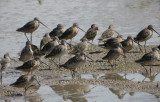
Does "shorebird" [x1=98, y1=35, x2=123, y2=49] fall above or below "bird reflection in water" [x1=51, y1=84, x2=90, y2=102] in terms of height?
above

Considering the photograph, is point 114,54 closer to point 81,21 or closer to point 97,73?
point 97,73

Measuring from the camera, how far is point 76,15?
22.9m

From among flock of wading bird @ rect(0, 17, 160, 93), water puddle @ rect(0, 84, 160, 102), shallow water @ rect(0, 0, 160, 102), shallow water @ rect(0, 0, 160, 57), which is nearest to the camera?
water puddle @ rect(0, 84, 160, 102)

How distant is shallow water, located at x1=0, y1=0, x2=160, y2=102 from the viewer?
11.2m

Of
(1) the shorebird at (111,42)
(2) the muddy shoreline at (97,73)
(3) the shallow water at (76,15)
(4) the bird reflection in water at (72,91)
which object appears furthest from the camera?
(3) the shallow water at (76,15)

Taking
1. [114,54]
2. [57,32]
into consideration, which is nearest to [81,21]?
[57,32]

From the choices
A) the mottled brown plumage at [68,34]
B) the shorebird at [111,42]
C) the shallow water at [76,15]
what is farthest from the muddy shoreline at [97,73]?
the shallow water at [76,15]

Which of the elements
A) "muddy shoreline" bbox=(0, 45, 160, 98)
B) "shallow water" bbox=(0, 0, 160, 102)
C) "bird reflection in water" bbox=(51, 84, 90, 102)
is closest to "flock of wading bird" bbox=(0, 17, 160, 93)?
"muddy shoreline" bbox=(0, 45, 160, 98)

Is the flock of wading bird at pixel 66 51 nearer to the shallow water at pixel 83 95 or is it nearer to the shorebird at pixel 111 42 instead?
the shorebird at pixel 111 42

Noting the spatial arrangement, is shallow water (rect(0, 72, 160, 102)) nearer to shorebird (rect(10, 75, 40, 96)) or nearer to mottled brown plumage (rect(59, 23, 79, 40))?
shorebird (rect(10, 75, 40, 96))

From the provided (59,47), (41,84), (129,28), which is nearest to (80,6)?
(129,28)

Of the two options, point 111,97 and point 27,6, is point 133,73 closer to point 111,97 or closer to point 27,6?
point 111,97

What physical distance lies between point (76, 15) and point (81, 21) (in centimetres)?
166

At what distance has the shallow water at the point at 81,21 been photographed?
11.2 metres
